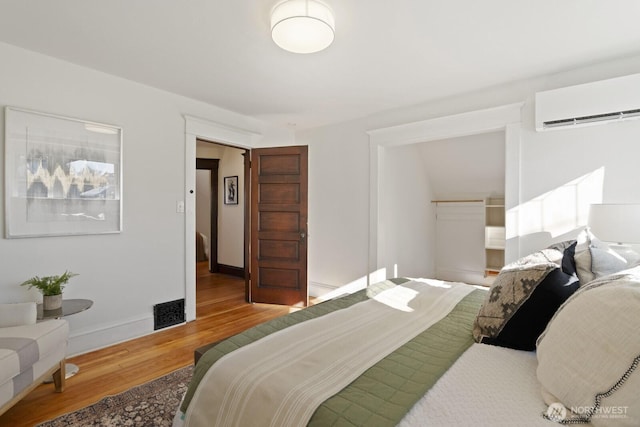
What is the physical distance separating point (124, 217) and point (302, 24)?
235 centimetres

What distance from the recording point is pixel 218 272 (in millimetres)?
6266

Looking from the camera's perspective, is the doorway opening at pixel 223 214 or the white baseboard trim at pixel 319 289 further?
the doorway opening at pixel 223 214

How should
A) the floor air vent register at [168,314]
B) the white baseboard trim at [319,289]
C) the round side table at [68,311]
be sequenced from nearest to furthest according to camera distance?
1. the round side table at [68,311]
2. the floor air vent register at [168,314]
3. the white baseboard trim at [319,289]

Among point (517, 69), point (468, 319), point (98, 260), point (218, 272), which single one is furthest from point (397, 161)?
point (218, 272)

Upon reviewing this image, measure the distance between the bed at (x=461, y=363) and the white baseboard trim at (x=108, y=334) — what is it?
2121 mm

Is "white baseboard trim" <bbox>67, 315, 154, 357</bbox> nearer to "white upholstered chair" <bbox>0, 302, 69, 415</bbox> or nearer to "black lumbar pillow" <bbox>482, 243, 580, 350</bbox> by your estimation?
"white upholstered chair" <bbox>0, 302, 69, 415</bbox>

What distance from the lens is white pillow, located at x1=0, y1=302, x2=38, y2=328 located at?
1.98 m

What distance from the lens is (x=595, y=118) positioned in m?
2.60

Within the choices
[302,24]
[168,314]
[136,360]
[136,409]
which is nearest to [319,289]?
[168,314]

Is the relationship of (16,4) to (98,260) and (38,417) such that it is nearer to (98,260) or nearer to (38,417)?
(98,260)

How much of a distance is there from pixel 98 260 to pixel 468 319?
117 inches

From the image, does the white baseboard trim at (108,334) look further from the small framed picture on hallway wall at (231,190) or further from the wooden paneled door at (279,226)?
the small framed picture on hallway wall at (231,190)

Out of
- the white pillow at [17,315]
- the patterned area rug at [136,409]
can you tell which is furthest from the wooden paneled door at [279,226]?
the white pillow at [17,315]

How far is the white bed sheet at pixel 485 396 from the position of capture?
0.82 m
